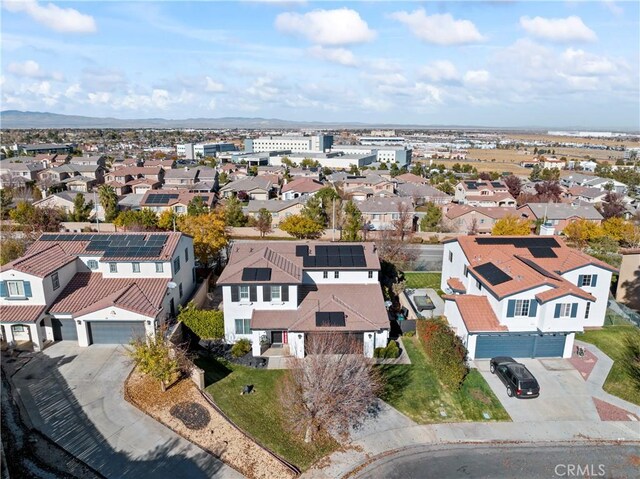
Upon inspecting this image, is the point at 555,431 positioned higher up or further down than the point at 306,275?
further down

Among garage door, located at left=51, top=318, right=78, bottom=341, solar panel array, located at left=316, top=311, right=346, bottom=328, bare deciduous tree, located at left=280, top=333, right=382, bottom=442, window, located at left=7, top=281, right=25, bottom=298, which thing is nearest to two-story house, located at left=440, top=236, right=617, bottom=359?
solar panel array, located at left=316, top=311, right=346, bottom=328

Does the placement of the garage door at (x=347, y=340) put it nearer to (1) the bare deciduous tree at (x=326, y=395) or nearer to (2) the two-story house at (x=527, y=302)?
(1) the bare deciduous tree at (x=326, y=395)

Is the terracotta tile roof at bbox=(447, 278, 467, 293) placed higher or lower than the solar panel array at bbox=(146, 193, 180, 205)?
lower

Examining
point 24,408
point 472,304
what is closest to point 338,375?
point 472,304

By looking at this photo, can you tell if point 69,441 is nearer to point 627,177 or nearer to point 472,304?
point 472,304

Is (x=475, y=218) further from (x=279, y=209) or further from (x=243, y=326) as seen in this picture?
(x=243, y=326)

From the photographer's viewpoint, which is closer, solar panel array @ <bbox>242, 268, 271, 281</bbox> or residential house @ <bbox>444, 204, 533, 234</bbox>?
solar panel array @ <bbox>242, 268, 271, 281</bbox>

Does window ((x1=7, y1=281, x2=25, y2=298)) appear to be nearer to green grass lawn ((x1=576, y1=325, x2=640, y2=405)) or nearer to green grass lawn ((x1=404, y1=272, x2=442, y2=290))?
green grass lawn ((x1=404, y1=272, x2=442, y2=290))
